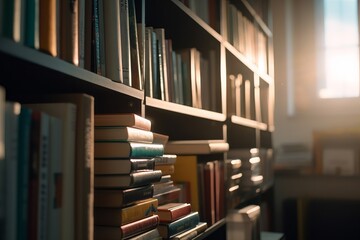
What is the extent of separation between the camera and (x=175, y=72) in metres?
1.52

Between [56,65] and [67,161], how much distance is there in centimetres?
17

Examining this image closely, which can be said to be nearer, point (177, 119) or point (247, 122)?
point (177, 119)

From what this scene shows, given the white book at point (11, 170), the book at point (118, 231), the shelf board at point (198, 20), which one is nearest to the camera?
the white book at point (11, 170)

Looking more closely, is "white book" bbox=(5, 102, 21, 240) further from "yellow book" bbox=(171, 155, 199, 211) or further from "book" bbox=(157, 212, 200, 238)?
"yellow book" bbox=(171, 155, 199, 211)

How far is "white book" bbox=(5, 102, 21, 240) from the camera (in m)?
0.65

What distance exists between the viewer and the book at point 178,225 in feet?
4.05

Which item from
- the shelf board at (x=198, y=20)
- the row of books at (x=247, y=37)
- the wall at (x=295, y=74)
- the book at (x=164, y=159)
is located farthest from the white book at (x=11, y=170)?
the wall at (x=295, y=74)

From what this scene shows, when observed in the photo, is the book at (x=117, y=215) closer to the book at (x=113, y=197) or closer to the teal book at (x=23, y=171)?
the book at (x=113, y=197)

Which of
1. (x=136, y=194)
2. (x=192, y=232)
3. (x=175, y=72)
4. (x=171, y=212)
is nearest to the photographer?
(x=136, y=194)

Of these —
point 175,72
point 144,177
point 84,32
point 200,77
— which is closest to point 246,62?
point 200,77

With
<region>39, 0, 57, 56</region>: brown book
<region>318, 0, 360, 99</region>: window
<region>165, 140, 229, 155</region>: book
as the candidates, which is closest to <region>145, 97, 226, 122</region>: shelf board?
<region>165, 140, 229, 155</region>: book

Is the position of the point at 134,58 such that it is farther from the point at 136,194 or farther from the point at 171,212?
the point at 171,212

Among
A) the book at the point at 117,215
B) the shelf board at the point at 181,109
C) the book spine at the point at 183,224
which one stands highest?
the shelf board at the point at 181,109

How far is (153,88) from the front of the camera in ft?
4.29
